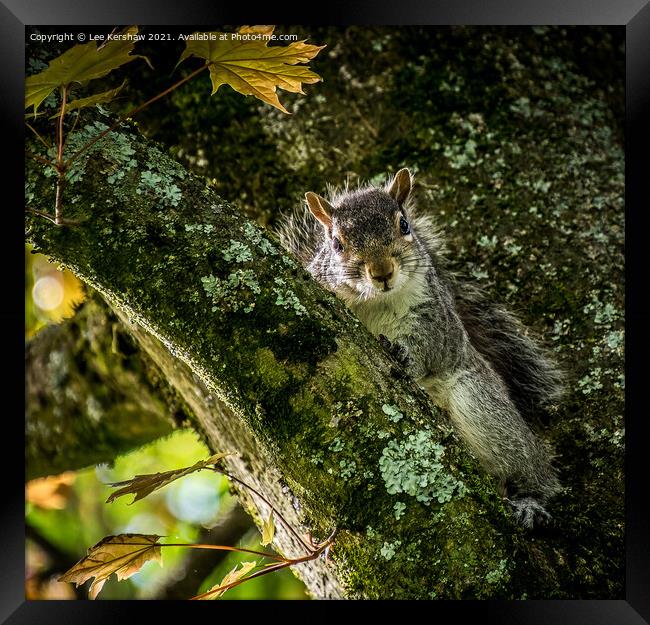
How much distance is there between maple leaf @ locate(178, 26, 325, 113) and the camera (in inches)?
49.6

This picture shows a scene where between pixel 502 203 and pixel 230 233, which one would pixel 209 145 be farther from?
pixel 230 233

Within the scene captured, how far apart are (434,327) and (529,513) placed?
539 mm

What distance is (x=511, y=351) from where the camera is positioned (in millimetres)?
1979

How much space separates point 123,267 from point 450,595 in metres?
0.74

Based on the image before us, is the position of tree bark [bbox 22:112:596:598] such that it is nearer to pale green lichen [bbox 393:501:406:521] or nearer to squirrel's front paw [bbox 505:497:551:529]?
pale green lichen [bbox 393:501:406:521]

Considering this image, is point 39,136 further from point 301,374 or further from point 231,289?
point 301,374

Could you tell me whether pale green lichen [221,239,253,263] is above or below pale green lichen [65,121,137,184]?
below

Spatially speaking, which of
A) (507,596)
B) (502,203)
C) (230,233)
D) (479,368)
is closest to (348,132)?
(502,203)

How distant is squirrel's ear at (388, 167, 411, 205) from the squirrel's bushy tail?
0.34 metres

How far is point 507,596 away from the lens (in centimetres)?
108

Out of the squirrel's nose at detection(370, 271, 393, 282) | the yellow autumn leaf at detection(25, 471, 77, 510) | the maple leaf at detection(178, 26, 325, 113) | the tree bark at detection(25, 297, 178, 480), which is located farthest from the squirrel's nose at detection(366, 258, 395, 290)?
the yellow autumn leaf at detection(25, 471, 77, 510)

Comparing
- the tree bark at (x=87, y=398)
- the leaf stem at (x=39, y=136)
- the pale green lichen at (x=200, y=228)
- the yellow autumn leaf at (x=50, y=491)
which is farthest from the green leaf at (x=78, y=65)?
the yellow autumn leaf at (x=50, y=491)

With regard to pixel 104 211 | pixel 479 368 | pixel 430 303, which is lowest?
pixel 479 368

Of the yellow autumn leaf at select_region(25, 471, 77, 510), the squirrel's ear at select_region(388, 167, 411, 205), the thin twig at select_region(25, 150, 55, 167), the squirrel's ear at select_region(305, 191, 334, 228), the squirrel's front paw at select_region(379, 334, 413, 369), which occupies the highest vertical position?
the squirrel's ear at select_region(388, 167, 411, 205)
